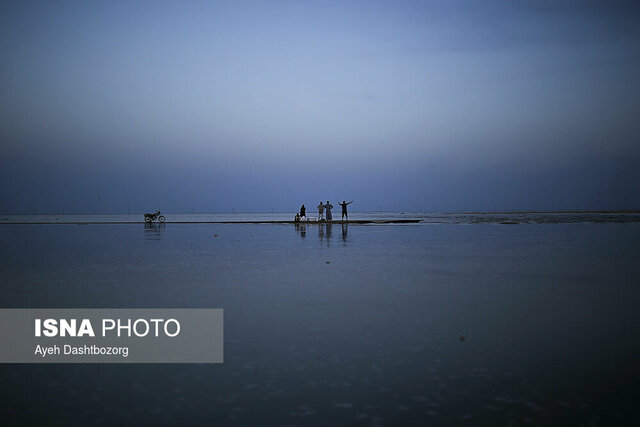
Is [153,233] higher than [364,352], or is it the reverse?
[153,233]

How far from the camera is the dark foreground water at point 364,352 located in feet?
17.3

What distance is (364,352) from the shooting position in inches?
287

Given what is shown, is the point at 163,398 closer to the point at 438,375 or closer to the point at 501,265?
the point at 438,375

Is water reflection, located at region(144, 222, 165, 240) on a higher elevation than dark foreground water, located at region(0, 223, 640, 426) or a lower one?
higher

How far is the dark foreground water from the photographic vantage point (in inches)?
207

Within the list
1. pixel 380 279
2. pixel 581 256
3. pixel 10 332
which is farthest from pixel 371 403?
pixel 581 256

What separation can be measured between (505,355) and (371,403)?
2754 mm

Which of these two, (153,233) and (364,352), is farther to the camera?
(153,233)

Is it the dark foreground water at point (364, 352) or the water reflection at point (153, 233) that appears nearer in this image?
the dark foreground water at point (364, 352)

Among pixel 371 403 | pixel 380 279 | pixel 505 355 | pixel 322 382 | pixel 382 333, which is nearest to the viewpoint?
pixel 371 403

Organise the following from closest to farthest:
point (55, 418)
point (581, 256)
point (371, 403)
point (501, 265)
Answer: point (55, 418), point (371, 403), point (501, 265), point (581, 256)

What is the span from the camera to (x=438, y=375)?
6.29 meters

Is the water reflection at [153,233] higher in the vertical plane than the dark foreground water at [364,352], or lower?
higher

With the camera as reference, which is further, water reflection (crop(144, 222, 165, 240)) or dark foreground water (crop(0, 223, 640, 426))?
water reflection (crop(144, 222, 165, 240))
